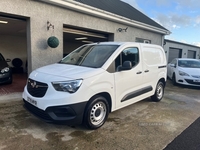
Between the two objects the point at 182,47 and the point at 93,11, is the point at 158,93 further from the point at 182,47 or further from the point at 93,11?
the point at 182,47

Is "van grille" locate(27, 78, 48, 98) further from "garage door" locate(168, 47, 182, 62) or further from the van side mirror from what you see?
"garage door" locate(168, 47, 182, 62)

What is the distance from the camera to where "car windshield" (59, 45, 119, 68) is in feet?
11.7

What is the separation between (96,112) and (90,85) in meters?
0.67

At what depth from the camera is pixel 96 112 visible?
3.27 meters

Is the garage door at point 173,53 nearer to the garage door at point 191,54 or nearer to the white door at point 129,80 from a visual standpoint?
the garage door at point 191,54

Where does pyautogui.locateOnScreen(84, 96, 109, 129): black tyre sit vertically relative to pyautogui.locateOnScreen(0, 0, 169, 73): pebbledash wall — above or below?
below

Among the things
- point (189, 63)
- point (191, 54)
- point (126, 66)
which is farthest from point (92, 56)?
point (191, 54)

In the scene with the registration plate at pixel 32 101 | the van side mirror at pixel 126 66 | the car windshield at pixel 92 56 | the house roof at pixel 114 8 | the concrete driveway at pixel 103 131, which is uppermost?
the house roof at pixel 114 8

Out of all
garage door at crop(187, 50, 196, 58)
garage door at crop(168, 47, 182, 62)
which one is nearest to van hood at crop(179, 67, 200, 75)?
garage door at crop(168, 47, 182, 62)

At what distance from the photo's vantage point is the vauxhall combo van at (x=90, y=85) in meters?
2.81

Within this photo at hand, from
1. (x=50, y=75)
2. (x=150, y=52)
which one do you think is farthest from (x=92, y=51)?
(x=150, y=52)

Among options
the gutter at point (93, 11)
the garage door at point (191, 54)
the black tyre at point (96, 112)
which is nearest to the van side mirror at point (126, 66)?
the black tyre at point (96, 112)

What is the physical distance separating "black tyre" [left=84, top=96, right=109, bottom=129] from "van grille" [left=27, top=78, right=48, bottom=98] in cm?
89

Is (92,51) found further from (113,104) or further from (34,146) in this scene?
(34,146)
